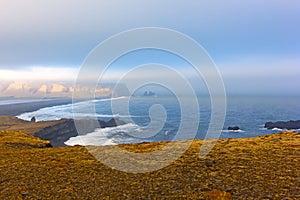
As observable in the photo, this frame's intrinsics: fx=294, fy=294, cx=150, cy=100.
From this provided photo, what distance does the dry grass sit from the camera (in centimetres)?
1066

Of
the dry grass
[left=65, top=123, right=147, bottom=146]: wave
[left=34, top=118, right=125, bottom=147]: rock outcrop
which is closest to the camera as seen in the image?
the dry grass

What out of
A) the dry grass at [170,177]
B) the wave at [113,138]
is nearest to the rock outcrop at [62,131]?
the wave at [113,138]

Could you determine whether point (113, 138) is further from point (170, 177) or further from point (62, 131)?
point (170, 177)

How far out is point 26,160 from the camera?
16016mm

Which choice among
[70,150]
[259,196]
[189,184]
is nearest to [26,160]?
[70,150]

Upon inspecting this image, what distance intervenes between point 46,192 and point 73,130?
130 m

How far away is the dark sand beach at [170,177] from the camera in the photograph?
10.7 metres

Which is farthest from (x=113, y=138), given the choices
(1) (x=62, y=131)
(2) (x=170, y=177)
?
(2) (x=170, y=177)

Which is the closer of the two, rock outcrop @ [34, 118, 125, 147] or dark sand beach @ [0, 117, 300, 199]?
dark sand beach @ [0, 117, 300, 199]

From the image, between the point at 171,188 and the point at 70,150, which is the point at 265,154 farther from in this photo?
the point at 70,150

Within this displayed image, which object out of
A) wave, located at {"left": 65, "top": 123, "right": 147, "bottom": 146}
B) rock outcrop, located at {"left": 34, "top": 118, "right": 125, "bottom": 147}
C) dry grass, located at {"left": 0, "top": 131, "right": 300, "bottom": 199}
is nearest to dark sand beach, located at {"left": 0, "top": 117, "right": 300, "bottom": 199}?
dry grass, located at {"left": 0, "top": 131, "right": 300, "bottom": 199}

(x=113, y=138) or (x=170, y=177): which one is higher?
(x=170, y=177)

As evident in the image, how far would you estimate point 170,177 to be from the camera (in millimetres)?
12383

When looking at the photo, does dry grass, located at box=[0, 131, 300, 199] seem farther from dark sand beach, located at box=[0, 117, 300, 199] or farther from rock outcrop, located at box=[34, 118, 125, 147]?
rock outcrop, located at box=[34, 118, 125, 147]
